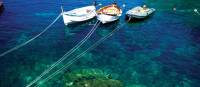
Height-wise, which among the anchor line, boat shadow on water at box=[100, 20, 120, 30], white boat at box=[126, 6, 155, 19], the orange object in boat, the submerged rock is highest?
the orange object in boat

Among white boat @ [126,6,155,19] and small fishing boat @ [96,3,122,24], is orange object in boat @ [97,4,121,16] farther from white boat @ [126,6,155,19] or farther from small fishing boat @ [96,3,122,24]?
white boat @ [126,6,155,19]

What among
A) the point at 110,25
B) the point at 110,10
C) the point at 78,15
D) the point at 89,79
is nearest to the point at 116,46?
the point at 110,25

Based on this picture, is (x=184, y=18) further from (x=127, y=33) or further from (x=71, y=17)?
(x=71, y=17)

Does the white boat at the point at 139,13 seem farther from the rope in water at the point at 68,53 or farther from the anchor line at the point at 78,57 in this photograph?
the rope in water at the point at 68,53

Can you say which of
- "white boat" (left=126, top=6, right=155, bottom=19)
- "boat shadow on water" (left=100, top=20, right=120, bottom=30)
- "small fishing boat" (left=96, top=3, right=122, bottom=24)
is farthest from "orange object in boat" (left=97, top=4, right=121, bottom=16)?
"white boat" (left=126, top=6, right=155, bottom=19)

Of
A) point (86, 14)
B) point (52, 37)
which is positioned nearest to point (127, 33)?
point (86, 14)

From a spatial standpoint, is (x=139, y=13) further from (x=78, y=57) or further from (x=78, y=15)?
(x=78, y=57)
